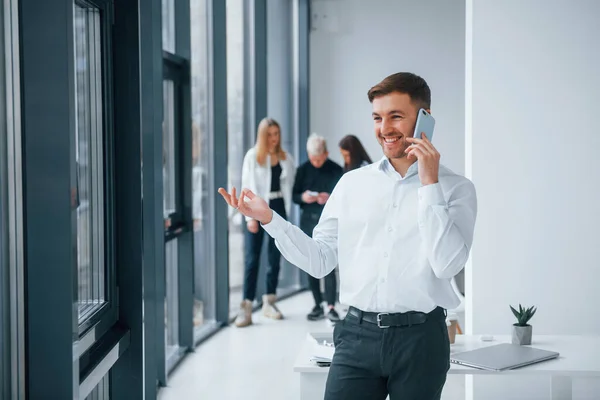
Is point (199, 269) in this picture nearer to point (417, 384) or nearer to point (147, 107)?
point (147, 107)

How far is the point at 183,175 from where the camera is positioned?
5.38 meters

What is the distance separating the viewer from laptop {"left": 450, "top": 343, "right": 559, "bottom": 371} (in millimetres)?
2875

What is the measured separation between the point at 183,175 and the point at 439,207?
140 inches

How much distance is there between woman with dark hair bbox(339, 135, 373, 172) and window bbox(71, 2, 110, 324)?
3.59 m

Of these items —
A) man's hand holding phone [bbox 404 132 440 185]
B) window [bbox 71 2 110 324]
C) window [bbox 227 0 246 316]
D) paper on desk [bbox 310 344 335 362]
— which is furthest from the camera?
window [bbox 227 0 246 316]

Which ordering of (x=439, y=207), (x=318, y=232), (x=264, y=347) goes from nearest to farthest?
(x=439, y=207), (x=318, y=232), (x=264, y=347)

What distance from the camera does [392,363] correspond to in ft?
6.84

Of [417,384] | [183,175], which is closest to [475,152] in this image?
[417,384]

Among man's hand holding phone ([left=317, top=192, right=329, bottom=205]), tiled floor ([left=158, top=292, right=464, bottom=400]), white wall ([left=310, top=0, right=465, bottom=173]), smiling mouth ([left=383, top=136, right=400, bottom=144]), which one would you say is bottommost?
tiled floor ([left=158, top=292, right=464, bottom=400])

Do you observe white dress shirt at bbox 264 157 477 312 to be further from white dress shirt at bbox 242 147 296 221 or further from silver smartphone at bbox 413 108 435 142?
white dress shirt at bbox 242 147 296 221

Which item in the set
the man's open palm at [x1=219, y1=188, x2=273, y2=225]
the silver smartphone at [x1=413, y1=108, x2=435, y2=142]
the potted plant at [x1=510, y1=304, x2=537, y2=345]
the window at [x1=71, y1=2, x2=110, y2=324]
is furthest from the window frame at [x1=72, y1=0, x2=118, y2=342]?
the potted plant at [x1=510, y1=304, x2=537, y2=345]

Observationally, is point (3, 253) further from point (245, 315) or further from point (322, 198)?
point (322, 198)

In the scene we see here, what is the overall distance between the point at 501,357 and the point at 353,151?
3.60 metres

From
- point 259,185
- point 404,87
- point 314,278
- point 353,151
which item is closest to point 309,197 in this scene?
point 259,185
